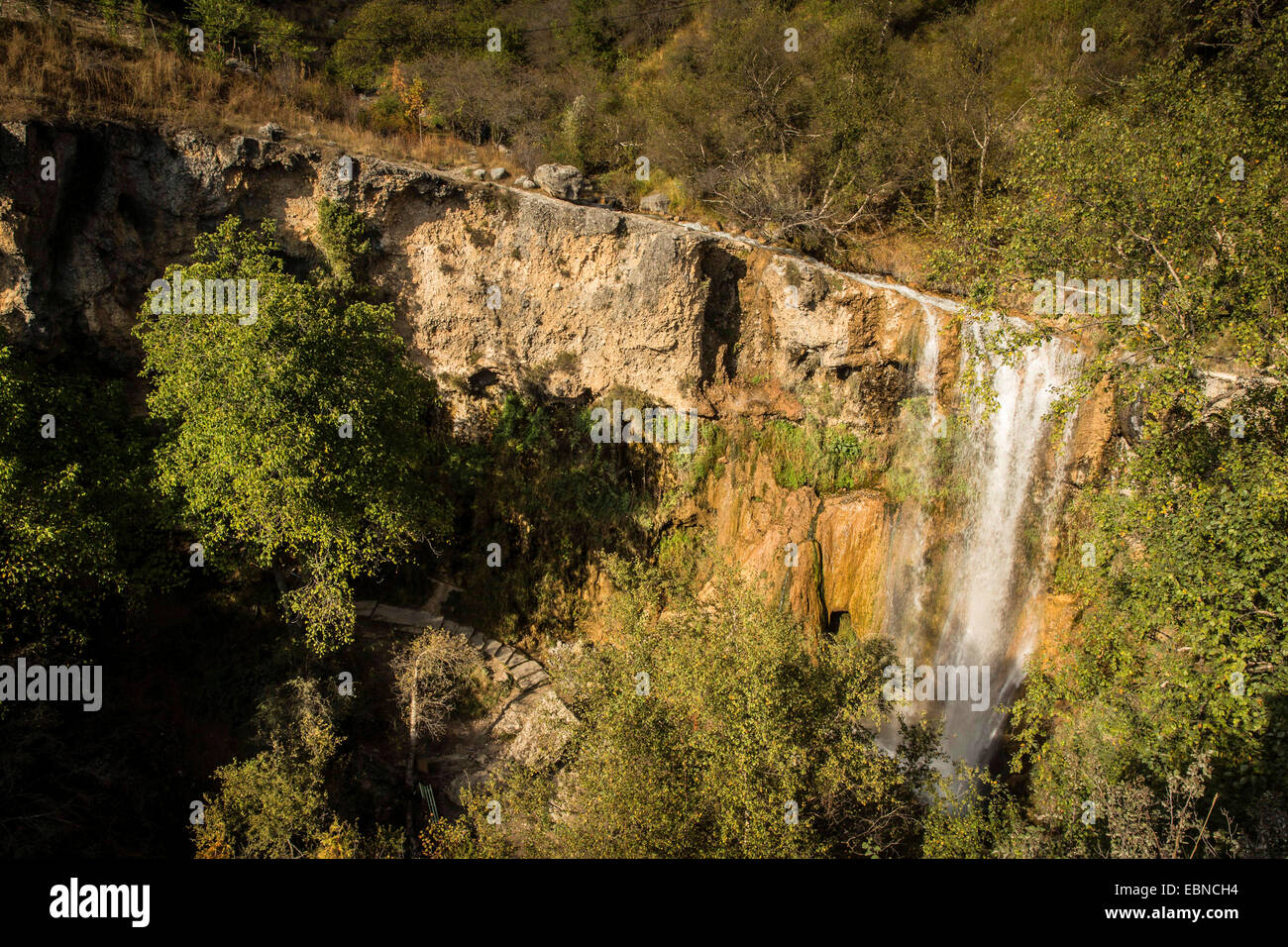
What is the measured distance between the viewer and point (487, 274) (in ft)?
60.1

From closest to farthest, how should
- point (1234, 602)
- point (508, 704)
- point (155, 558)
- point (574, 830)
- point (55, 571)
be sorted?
point (1234, 602), point (574, 830), point (55, 571), point (155, 558), point (508, 704)

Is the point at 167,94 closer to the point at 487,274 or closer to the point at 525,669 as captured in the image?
the point at 487,274

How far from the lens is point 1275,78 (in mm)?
12391

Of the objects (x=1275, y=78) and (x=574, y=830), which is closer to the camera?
(x=574, y=830)

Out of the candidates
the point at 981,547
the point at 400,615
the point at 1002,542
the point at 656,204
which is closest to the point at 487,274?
the point at 656,204

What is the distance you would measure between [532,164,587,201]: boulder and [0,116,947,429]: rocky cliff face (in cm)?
45

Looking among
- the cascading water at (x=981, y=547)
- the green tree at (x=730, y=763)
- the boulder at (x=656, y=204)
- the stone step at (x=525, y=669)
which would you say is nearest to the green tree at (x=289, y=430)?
the stone step at (x=525, y=669)

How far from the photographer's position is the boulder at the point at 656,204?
19.4 metres

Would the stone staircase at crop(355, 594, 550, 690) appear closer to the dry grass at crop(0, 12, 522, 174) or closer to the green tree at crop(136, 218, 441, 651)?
the green tree at crop(136, 218, 441, 651)

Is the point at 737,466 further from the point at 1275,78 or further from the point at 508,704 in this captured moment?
the point at 1275,78

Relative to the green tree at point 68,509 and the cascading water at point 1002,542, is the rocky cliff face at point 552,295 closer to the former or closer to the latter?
the cascading water at point 1002,542

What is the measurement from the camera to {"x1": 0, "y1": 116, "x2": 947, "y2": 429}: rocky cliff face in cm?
1609

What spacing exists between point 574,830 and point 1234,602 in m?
8.39
